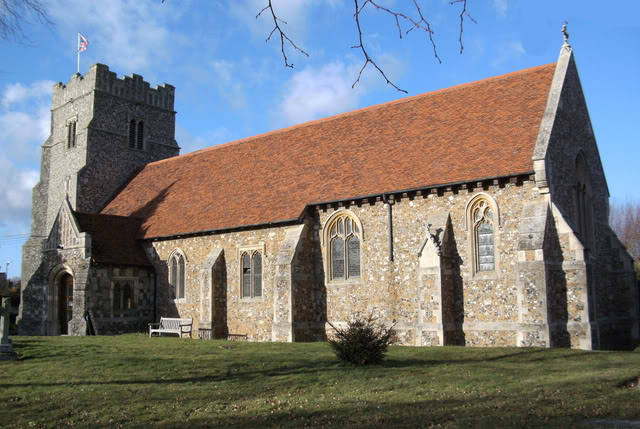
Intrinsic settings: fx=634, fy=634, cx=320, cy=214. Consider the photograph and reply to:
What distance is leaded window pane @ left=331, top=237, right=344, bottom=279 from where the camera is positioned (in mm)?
22812

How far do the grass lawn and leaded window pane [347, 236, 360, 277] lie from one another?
18.2 ft

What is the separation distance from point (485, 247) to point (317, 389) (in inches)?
391

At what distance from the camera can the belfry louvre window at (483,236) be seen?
1955cm

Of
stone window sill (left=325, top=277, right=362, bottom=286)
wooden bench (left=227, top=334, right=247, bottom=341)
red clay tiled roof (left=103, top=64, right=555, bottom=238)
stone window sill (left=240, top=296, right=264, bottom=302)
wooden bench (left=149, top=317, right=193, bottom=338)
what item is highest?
red clay tiled roof (left=103, top=64, right=555, bottom=238)

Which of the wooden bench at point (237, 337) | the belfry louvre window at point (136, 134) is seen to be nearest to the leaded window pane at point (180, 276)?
the wooden bench at point (237, 337)

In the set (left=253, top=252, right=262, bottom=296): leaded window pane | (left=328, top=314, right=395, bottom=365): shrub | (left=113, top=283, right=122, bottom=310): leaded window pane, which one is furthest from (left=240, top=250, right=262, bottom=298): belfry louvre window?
(left=328, top=314, right=395, bottom=365): shrub

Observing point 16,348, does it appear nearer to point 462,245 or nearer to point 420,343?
point 420,343

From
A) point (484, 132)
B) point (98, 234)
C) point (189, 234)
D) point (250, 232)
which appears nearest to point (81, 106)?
point (98, 234)

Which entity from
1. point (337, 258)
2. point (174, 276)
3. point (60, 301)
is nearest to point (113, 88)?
point (60, 301)

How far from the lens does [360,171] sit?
23.5 m

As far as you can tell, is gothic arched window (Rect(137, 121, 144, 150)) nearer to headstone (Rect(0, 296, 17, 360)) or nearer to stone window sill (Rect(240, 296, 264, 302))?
stone window sill (Rect(240, 296, 264, 302))

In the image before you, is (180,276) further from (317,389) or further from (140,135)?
(317,389)

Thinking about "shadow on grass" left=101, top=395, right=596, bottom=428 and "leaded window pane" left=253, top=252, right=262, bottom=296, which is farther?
"leaded window pane" left=253, top=252, right=262, bottom=296

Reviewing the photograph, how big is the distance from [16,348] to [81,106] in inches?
842
